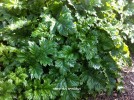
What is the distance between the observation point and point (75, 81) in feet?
13.2

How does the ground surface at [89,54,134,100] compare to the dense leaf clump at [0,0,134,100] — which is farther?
the ground surface at [89,54,134,100]

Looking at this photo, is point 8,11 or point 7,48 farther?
point 8,11

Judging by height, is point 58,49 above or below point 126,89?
above

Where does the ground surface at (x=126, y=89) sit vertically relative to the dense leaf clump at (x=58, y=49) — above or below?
below

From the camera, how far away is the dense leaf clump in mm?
3867

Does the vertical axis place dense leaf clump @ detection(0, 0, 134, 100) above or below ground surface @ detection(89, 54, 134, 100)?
above

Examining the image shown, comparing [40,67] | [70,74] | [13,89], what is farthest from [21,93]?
[70,74]

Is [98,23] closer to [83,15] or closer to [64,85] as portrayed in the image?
[83,15]

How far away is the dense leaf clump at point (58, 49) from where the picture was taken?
12.7ft

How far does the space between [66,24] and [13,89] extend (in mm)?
1211

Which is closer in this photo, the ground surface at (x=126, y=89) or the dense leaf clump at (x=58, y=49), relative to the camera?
the dense leaf clump at (x=58, y=49)

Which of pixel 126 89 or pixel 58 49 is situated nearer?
pixel 58 49

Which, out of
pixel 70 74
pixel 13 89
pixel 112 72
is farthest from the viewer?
pixel 112 72

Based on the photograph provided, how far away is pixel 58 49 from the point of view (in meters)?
4.12
